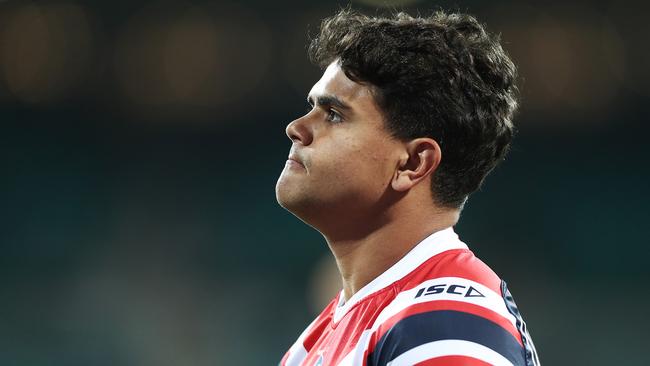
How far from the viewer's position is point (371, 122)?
188 centimetres

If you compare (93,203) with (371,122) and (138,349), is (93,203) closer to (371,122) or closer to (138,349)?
(138,349)

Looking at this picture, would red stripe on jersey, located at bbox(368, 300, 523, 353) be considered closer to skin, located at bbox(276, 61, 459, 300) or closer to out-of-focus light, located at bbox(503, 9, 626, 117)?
skin, located at bbox(276, 61, 459, 300)

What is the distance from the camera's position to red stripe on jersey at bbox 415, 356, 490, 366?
4.77ft

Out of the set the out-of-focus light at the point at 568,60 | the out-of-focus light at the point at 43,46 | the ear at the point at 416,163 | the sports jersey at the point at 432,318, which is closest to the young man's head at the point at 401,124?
the ear at the point at 416,163

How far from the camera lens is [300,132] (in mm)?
1941

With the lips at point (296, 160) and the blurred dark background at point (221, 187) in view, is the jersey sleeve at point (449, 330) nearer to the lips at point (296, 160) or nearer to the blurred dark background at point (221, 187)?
the lips at point (296, 160)

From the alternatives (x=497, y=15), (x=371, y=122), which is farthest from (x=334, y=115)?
(x=497, y=15)

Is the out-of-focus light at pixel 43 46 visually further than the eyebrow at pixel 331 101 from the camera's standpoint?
Yes

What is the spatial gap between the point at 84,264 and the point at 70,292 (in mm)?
277

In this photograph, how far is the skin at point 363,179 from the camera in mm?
1880

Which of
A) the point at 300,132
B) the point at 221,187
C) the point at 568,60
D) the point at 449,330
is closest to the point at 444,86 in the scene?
the point at 300,132

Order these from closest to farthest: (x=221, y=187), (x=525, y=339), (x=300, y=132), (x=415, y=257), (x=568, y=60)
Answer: (x=525, y=339) → (x=415, y=257) → (x=300, y=132) → (x=568, y=60) → (x=221, y=187)

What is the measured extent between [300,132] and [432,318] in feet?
1.98

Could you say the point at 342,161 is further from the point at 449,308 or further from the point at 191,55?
the point at 191,55
